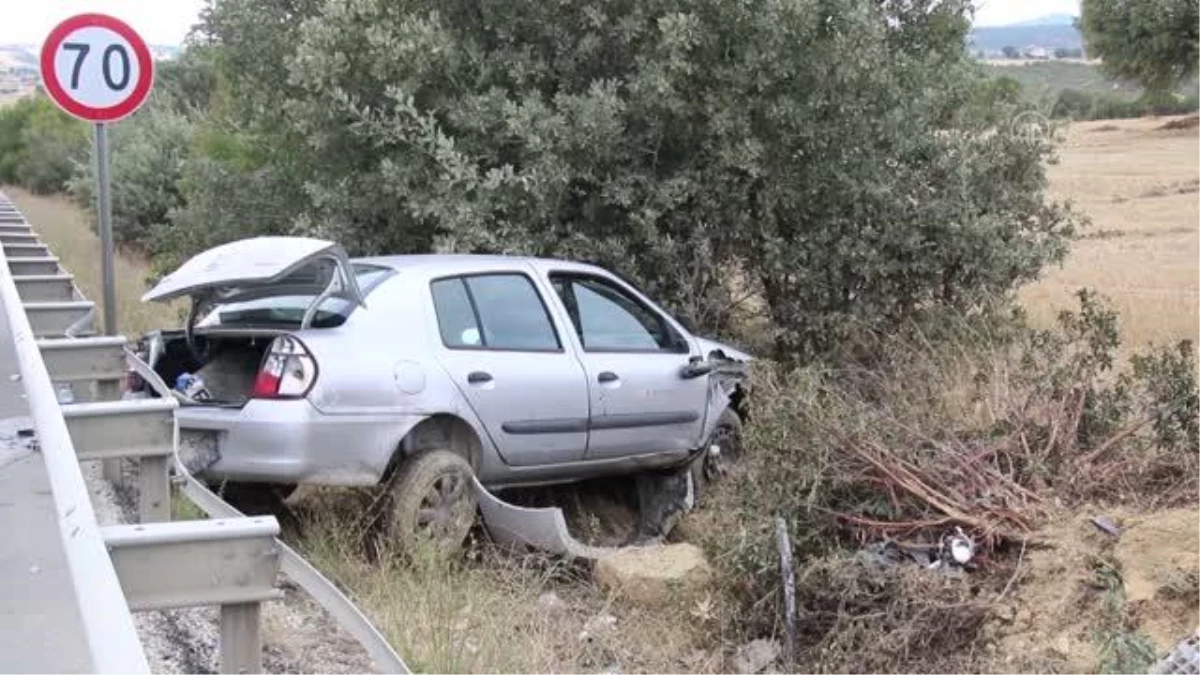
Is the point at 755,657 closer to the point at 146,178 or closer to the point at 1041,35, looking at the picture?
the point at 146,178

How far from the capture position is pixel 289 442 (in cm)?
628

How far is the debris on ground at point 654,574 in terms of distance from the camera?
21.5 ft

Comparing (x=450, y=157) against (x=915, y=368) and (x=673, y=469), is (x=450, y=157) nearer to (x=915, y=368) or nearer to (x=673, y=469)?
(x=673, y=469)

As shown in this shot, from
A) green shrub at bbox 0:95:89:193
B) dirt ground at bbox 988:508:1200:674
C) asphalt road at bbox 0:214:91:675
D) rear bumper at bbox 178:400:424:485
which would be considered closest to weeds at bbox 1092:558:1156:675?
dirt ground at bbox 988:508:1200:674

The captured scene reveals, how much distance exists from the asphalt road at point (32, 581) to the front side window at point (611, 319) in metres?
3.15

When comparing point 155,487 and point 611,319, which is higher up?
point 611,319

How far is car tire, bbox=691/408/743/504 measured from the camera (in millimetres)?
8273

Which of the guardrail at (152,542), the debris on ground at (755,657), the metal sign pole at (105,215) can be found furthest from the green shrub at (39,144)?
the debris on ground at (755,657)

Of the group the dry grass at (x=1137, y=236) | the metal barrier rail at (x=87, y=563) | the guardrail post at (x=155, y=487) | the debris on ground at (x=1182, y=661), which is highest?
the metal barrier rail at (x=87, y=563)

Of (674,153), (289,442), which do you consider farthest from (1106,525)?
(674,153)

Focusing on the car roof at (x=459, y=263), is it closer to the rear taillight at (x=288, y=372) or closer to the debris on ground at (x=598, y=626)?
the rear taillight at (x=288, y=372)

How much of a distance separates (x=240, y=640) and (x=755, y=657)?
3.16 metres

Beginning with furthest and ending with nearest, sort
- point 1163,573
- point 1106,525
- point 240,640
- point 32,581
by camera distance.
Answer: point 1106,525 → point 1163,573 → point 32,581 → point 240,640

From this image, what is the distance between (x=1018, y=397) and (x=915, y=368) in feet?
5.43
